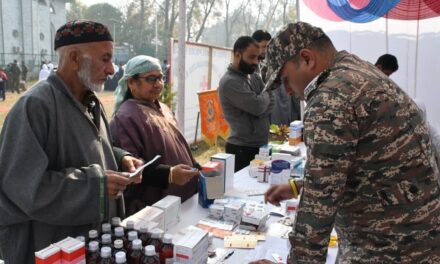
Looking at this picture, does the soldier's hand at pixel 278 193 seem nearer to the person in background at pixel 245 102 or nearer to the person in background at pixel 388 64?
the person in background at pixel 245 102

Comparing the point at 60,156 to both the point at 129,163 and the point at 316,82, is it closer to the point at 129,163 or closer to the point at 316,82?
the point at 129,163

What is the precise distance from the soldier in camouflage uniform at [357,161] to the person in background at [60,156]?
833 mm

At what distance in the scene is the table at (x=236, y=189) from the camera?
1662 mm

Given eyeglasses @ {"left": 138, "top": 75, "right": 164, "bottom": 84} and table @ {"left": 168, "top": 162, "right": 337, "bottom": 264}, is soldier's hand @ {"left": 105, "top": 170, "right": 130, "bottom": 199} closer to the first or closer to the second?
table @ {"left": 168, "top": 162, "right": 337, "bottom": 264}

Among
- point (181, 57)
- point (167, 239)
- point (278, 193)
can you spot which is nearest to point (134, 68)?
point (278, 193)

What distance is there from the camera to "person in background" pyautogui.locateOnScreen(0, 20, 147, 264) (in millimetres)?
1491

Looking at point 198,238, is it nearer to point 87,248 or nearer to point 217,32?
point 87,248

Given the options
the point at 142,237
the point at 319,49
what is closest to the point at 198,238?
the point at 142,237

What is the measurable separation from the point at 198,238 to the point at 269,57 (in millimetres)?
686

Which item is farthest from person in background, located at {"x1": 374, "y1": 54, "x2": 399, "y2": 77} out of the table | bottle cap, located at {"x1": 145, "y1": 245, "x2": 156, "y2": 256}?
bottle cap, located at {"x1": 145, "y1": 245, "x2": 156, "y2": 256}

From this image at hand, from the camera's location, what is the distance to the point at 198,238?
1379 mm

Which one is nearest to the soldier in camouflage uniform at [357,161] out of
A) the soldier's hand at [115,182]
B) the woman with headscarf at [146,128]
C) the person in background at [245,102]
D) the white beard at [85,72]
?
the soldier's hand at [115,182]

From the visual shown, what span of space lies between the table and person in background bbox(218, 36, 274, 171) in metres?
0.51

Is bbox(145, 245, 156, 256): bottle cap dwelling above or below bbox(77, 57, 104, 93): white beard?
below
